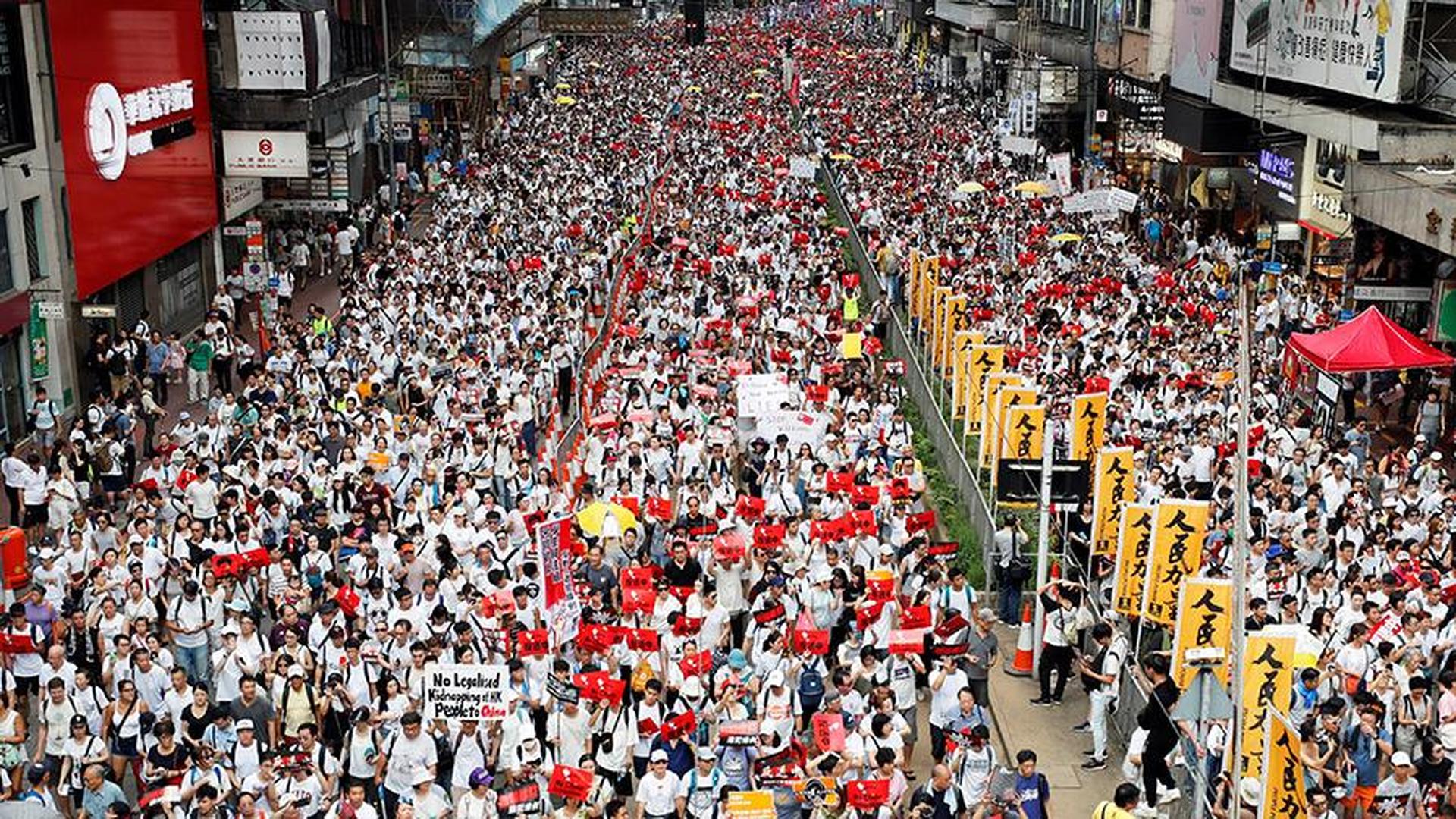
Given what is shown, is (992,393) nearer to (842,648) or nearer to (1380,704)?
(842,648)

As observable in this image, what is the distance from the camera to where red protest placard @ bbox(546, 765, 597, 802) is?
1137 centimetres

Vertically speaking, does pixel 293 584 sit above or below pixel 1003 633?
above

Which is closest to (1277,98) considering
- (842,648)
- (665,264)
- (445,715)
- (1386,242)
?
(1386,242)

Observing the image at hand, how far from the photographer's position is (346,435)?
20.3 metres

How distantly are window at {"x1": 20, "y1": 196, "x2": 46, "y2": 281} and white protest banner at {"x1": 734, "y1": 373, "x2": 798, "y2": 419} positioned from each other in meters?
11.4

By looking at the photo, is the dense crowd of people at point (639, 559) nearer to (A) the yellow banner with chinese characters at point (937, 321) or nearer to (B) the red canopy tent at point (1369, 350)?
(A) the yellow banner with chinese characters at point (937, 321)

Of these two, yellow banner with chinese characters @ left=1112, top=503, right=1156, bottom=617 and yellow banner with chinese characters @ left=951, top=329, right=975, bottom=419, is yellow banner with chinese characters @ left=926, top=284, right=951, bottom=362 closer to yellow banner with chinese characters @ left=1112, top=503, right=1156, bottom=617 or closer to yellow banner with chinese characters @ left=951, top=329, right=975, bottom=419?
yellow banner with chinese characters @ left=951, top=329, right=975, bottom=419

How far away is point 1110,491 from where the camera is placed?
56.7ft

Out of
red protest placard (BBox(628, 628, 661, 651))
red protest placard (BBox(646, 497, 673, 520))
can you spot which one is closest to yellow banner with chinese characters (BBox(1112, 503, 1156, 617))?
red protest placard (BBox(628, 628, 661, 651))

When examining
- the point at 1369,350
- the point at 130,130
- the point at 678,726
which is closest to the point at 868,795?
the point at 678,726

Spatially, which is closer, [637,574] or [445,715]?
[445,715]

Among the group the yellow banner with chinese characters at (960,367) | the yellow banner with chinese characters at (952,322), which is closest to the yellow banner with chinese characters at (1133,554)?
the yellow banner with chinese characters at (960,367)

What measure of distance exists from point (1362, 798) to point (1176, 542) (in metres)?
3.47

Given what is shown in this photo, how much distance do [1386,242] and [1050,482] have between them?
1352 centimetres
